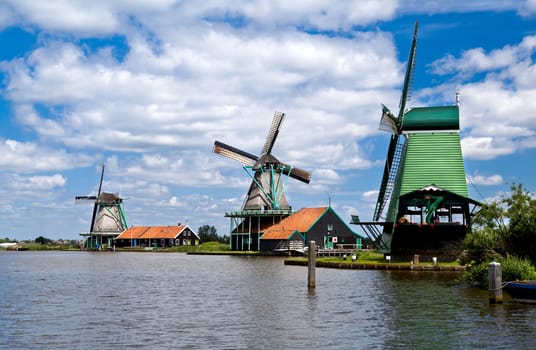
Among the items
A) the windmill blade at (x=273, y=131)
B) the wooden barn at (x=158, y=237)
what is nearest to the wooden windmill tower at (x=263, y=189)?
the windmill blade at (x=273, y=131)

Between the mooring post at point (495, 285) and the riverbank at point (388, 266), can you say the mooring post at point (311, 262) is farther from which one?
the riverbank at point (388, 266)

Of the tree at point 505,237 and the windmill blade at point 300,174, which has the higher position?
the windmill blade at point 300,174

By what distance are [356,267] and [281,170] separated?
3877 centimetres

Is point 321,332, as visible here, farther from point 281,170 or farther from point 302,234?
point 281,170

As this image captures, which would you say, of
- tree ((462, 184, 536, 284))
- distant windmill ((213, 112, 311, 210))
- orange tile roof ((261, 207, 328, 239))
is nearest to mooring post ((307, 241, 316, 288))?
tree ((462, 184, 536, 284))

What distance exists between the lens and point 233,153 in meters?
86.3

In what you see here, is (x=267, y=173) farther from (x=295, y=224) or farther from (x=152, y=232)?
(x=152, y=232)

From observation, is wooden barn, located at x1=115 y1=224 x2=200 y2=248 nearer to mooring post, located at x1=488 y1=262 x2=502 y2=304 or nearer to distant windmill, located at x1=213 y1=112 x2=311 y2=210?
distant windmill, located at x1=213 y1=112 x2=311 y2=210

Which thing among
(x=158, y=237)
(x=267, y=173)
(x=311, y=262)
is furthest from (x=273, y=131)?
(x=311, y=262)

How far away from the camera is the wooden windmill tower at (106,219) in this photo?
116 metres

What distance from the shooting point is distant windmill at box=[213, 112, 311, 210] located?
8462cm

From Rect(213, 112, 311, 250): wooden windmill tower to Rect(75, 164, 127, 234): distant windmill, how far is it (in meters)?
36.6

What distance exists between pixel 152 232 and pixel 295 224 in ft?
137

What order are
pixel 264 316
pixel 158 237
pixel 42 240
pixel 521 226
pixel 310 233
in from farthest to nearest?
pixel 42 240, pixel 158 237, pixel 310 233, pixel 521 226, pixel 264 316
